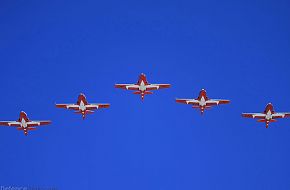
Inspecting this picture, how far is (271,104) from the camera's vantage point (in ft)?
167

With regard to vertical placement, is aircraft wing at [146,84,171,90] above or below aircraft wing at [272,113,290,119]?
above

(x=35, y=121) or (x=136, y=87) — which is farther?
(x=35, y=121)

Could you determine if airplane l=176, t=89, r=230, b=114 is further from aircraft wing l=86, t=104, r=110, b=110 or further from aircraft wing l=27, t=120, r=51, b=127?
aircraft wing l=27, t=120, r=51, b=127

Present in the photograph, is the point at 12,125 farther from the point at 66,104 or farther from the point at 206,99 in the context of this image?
the point at 206,99

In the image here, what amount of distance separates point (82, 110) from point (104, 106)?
3.13 m

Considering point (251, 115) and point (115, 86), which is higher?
point (115, 86)

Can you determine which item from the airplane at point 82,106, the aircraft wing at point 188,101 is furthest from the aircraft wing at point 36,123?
the aircraft wing at point 188,101

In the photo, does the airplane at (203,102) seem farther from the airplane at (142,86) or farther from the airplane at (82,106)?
the airplane at (82,106)

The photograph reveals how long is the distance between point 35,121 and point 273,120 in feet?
95.6

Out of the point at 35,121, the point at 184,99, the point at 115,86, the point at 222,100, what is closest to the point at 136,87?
the point at 115,86

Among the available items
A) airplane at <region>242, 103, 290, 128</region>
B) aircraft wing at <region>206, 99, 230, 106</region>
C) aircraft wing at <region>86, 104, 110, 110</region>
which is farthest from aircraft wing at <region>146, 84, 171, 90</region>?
airplane at <region>242, 103, 290, 128</region>

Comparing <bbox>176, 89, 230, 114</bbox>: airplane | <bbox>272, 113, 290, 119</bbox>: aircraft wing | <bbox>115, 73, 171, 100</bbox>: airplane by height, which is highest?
<bbox>115, 73, 171, 100</bbox>: airplane

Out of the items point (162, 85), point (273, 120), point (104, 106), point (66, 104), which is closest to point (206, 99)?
point (162, 85)

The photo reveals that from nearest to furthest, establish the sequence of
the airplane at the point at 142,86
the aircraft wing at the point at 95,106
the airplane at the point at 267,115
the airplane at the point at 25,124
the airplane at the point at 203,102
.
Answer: the airplane at the point at 142,86 < the airplane at the point at 203,102 < the aircraft wing at the point at 95,106 < the airplane at the point at 267,115 < the airplane at the point at 25,124
